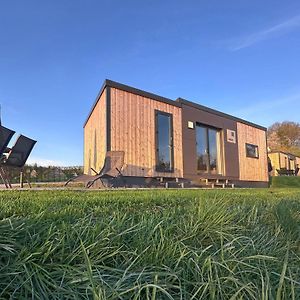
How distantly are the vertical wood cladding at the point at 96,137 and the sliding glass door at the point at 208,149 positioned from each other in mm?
3422

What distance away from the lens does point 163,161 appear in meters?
9.60

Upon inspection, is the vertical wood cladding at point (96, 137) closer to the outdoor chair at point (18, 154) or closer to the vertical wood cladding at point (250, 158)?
the outdoor chair at point (18, 154)

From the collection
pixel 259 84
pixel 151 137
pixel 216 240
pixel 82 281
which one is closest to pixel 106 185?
pixel 151 137

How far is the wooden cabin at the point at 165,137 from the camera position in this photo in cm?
862

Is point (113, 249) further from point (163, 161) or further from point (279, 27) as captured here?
point (279, 27)

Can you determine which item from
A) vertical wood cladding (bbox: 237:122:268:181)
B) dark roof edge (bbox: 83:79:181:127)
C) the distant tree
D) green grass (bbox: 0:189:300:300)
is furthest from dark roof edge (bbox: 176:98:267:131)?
the distant tree

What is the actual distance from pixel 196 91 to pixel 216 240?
1171cm

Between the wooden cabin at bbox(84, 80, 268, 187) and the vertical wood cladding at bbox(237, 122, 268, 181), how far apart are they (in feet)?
0.13

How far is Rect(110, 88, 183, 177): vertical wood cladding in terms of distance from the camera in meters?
8.50

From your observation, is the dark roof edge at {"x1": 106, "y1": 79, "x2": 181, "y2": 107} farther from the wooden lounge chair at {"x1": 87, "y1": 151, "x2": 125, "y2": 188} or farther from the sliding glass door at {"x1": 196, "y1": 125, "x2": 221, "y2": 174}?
the wooden lounge chair at {"x1": 87, "y1": 151, "x2": 125, "y2": 188}

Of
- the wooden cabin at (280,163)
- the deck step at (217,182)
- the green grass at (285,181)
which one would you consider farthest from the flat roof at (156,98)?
the wooden cabin at (280,163)

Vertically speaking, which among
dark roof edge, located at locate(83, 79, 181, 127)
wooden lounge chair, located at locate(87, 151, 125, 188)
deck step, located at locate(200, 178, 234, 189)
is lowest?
deck step, located at locate(200, 178, 234, 189)

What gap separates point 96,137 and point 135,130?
56.6 inches

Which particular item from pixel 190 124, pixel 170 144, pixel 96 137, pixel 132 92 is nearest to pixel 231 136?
pixel 190 124
